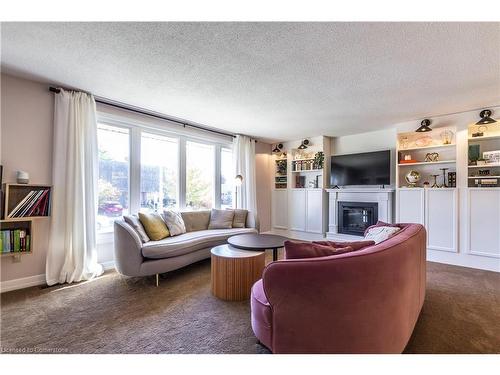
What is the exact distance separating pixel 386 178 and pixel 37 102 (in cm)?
538

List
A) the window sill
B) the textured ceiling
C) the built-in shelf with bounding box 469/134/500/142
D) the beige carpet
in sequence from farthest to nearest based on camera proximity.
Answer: the built-in shelf with bounding box 469/134/500/142, the window sill, the textured ceiling, the beige carpet

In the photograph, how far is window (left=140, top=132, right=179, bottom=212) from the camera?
3820 mm

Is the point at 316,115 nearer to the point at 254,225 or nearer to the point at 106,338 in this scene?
the point at 254,225

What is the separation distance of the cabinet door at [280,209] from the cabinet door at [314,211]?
0.60 m

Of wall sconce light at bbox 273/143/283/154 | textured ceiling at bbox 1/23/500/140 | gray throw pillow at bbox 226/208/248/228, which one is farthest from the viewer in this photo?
wall sconce light at bbox 273/143/283/154

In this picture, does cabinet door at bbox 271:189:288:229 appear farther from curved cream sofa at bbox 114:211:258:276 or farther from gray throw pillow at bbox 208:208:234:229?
curved cream sofa at bbox 114:211:258:276

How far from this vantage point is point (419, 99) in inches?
120

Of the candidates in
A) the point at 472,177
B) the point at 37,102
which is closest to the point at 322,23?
the point at 37,102

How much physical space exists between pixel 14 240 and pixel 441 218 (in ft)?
18.5

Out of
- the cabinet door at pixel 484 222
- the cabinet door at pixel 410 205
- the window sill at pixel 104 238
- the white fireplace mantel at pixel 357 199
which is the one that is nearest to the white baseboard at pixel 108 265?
the window sill at pixel 104 238

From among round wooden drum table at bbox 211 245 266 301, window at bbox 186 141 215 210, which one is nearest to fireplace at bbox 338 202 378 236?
window at bbox 186 141 215 210

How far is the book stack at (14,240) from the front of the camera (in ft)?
7.68

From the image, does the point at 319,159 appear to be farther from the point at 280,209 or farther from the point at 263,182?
the point at 280,209

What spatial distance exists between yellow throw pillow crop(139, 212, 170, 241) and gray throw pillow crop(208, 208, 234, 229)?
93 centimetres
